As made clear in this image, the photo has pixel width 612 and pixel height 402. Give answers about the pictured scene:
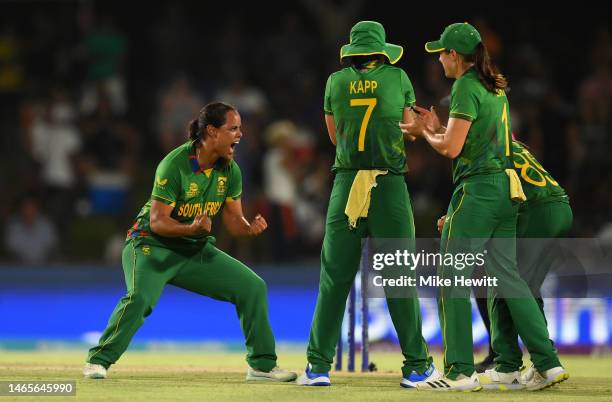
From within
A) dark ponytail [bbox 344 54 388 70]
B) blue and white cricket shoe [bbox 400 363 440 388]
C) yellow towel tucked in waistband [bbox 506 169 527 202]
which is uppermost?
dark ponytail [bbox 344 54 388 70]

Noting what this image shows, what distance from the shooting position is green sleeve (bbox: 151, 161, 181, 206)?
8516mm

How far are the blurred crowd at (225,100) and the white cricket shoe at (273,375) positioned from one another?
22.4 ft

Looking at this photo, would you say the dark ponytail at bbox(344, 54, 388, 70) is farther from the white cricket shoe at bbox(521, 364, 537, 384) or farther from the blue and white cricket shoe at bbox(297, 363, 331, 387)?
the white cricket shoe at bbox(521, 364, 537, 384)

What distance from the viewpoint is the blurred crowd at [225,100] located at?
1622 centimetres

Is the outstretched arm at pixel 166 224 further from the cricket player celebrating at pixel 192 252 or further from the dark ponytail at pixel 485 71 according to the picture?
the dark ponytail at pixel 485 71

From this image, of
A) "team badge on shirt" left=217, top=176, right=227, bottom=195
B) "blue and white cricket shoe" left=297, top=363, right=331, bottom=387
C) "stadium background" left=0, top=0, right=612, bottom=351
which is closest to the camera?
"blue and white cricket shoe" left=297, top=363, right=331, bottom=387

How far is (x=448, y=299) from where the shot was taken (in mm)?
7992

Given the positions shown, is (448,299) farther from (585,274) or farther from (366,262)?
(585,274)

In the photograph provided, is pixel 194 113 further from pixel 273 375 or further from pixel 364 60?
pixel 364 60

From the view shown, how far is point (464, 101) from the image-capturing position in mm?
7887

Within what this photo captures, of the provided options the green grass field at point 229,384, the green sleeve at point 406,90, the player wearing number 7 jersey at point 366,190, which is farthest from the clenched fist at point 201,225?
the green sleeve at point 406,90

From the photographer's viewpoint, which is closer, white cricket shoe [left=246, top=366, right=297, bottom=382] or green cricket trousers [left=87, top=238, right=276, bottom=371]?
green cricket trousers [left=87, top=238, right=276, bottom=371]

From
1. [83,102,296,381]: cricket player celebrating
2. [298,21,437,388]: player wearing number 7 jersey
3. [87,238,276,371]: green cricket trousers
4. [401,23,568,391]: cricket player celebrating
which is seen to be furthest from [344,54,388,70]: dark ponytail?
[87,238,276,371]: green cricket trousers

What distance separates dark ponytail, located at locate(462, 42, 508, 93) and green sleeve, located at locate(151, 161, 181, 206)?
6.75ft
